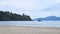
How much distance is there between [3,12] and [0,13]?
156 cm

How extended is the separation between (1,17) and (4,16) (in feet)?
6.02

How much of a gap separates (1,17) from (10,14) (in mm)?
5914

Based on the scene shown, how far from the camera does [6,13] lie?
8325 cm

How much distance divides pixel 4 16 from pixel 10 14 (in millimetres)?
4109

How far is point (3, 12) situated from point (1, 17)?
489 cm

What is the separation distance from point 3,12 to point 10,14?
3632mm

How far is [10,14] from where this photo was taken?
84062 mm

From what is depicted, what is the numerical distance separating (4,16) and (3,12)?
3.80m

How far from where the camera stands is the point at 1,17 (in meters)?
86.9

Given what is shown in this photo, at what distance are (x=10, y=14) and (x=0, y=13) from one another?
195 inches

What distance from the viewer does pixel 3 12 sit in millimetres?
83000
